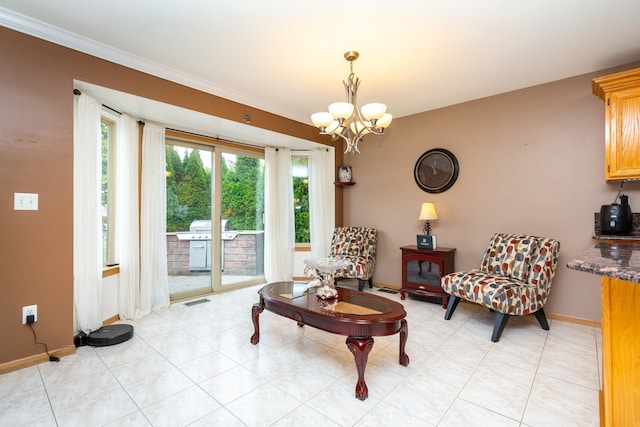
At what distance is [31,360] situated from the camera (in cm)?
220

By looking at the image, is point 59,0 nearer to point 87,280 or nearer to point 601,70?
point 87,280

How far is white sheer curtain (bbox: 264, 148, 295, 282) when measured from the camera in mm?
4574

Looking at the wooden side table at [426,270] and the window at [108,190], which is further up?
the window at [108,190]

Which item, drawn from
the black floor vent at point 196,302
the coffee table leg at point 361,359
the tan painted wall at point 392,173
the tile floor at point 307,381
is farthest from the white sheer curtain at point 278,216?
the coffee table leg at point 361,359

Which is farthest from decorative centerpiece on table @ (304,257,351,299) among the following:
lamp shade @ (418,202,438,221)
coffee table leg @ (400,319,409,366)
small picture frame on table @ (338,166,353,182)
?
small picture frame on table @ (338,166,353,182)

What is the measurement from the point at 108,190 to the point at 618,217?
4.93 metres

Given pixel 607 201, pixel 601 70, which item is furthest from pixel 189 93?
pixel 607 201

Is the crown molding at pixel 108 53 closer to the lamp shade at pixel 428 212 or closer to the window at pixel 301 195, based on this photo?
the window at pixel 301 195

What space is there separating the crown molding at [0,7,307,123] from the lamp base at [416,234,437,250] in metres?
2.65

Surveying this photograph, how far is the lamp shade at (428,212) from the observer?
3.78m

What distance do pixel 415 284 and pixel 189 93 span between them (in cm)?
344

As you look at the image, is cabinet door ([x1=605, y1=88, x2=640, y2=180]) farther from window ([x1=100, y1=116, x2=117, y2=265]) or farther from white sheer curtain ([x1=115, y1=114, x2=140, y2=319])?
window ([x1=100, y1=116, x2=117, y2=265])

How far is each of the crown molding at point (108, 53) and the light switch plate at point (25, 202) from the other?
1.20 metres

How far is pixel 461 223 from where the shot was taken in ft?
12.5
